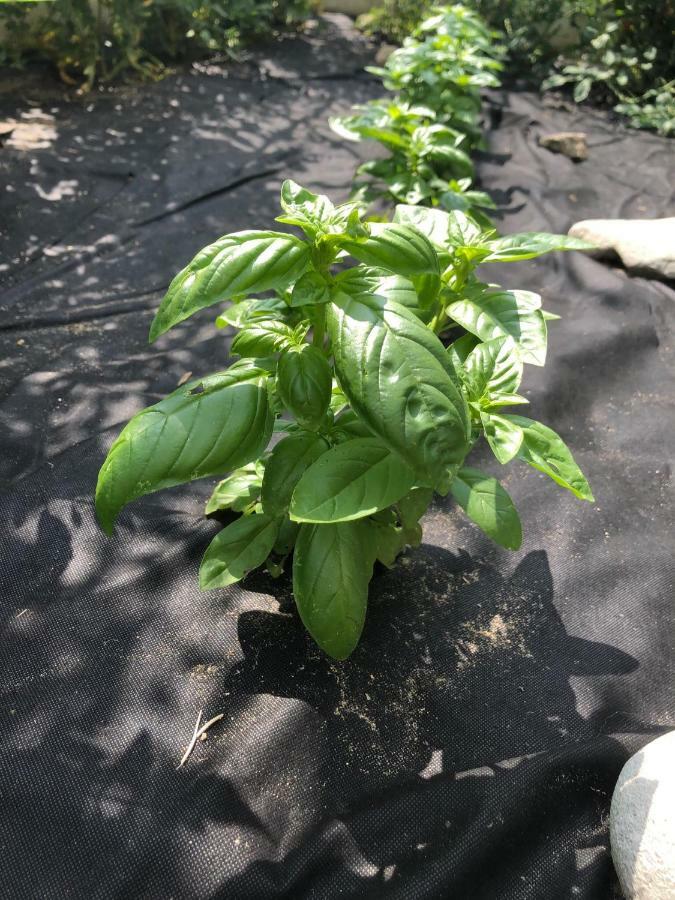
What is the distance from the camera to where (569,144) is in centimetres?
470

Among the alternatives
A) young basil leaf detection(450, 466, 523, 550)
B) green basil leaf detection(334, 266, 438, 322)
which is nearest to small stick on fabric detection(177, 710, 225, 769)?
young basil leaf detection(450, 466, 523, 550)

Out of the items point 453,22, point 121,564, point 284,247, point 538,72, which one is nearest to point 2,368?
point 121,564

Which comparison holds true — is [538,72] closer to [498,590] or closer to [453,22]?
[453,22]

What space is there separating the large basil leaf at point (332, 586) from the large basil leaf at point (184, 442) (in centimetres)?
28

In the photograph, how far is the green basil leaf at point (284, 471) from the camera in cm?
147

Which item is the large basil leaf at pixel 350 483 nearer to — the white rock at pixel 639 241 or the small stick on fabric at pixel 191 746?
the small stick on fabric at pixel 191 746

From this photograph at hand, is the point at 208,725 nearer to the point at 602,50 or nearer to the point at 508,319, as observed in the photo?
the point at 508,319

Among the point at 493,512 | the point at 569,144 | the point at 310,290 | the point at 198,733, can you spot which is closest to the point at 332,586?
the point at 493,512

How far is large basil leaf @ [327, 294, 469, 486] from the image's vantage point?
3.67ft

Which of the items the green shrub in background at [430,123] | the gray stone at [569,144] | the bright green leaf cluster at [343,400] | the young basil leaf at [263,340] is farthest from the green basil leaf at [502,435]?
the gray stone at [569,144]

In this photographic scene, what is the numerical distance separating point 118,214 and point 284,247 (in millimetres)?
3037

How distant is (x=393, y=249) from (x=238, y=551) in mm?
789

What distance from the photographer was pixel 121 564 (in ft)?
6.35

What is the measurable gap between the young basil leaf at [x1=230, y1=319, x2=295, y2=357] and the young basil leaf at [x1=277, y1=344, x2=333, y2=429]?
0.08 metres
